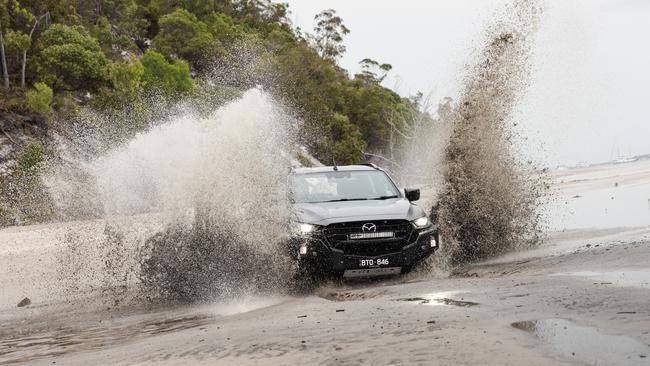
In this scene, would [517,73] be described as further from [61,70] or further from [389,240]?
[61,70]

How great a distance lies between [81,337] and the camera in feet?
25.7

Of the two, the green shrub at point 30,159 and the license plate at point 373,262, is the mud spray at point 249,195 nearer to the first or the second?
the license plate at point 373,262

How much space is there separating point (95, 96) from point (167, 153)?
38.0m

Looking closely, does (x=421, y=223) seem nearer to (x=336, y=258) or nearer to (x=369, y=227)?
(x=369, y=227)

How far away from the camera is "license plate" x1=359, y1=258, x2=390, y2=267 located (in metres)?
9.66

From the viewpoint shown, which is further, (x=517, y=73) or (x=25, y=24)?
(x=25, y=24)

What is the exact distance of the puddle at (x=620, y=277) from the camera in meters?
7.88

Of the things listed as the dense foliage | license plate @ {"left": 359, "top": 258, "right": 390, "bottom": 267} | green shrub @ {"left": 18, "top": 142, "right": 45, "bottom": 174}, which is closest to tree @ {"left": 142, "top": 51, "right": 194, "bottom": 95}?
the dense foliage

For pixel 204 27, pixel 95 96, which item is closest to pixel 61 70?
pixel 95 96

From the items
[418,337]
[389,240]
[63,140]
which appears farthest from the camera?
[63,140]

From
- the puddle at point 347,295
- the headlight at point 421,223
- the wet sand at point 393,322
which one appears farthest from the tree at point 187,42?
the puddle at point 347,295

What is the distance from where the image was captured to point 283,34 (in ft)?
329

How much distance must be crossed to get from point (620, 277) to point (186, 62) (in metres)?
65.9

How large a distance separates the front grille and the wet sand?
46 centimetres
